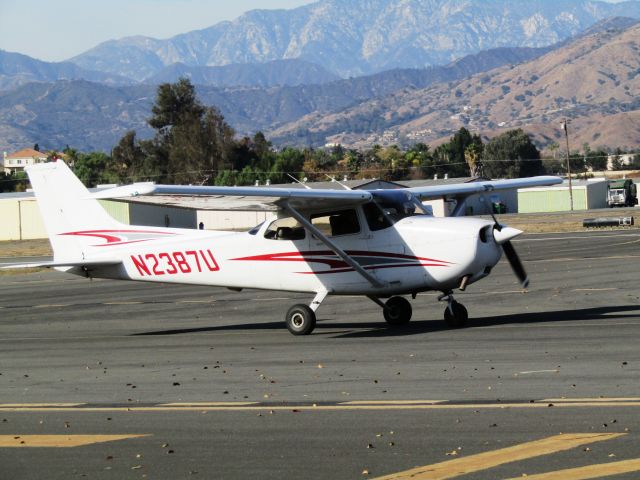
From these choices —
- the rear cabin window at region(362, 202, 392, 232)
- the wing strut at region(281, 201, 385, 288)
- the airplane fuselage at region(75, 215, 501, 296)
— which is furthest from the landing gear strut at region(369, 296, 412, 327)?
the rear cabin window at region(362, 202, 392, 232)

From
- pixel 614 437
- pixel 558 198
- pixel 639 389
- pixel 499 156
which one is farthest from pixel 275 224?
pixel 499 156

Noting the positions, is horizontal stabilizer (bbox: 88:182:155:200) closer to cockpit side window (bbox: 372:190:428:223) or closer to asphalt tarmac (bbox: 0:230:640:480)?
asphalt tarmac (bbox: 0:230:640:480)

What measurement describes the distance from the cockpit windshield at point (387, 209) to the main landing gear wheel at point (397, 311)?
1.51m

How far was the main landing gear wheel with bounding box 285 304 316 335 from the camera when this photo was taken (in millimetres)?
18625

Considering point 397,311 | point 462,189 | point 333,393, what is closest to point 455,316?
point 397,311

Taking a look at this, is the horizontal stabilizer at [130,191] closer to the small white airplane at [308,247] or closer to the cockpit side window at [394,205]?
the small white airplane at [308,247]

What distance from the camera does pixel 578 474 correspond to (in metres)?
Result: 7.80

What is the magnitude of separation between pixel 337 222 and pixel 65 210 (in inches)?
205

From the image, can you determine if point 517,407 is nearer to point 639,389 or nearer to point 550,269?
point 639,389

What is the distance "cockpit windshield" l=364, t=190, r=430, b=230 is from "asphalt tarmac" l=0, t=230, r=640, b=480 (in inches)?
72.7

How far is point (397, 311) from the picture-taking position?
1948 cm

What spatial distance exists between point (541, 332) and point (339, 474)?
932 centimetres

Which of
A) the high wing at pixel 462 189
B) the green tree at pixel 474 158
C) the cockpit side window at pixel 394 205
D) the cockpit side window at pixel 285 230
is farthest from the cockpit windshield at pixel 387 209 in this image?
the green tree at pixel 474 158

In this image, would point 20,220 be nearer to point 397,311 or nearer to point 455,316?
point 397,311
